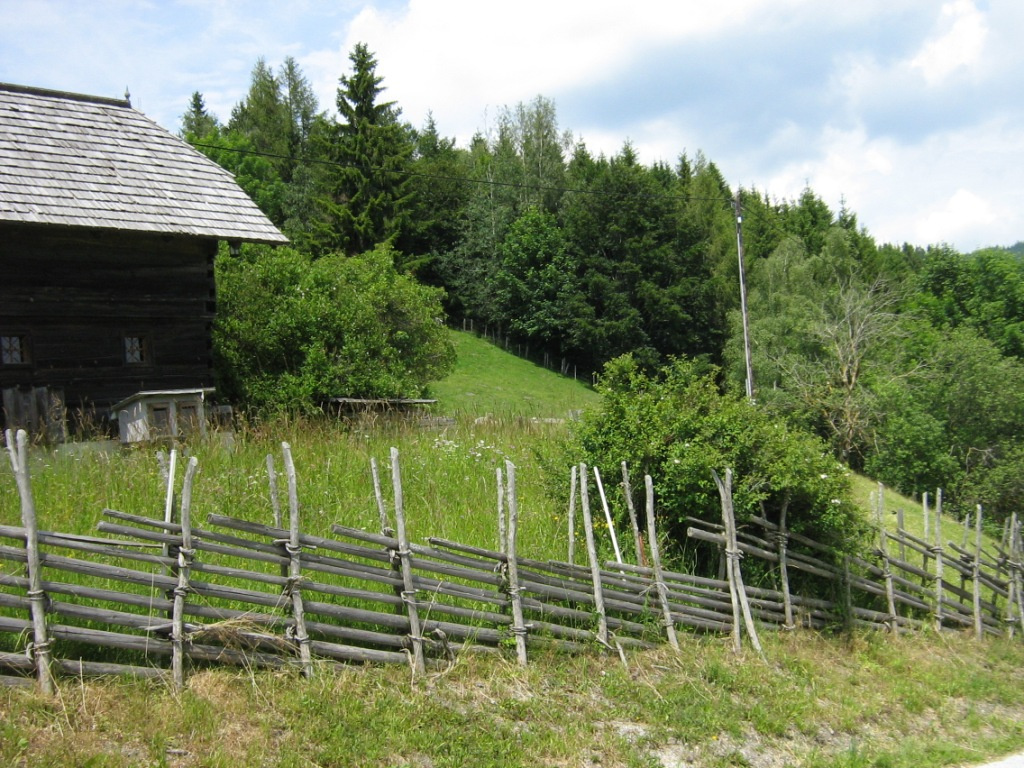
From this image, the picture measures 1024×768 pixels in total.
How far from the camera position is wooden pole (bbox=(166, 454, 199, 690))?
5.45 metres

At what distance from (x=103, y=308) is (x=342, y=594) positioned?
969 cm

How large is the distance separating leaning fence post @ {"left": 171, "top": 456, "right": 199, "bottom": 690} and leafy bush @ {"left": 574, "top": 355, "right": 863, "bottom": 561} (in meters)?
4.60

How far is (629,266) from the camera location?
144ft

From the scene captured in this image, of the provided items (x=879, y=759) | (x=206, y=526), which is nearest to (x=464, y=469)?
(x=206, y=526)

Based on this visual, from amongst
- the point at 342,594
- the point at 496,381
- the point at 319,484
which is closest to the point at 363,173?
the point at 496,381

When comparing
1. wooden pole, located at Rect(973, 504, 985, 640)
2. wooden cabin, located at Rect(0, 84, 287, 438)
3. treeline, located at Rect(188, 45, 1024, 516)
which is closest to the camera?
wooden pole, located at Rect(973, 504, 985, 640)

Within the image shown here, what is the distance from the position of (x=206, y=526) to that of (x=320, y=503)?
1.15 meters

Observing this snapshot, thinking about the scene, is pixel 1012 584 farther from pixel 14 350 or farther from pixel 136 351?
pixel 14 350

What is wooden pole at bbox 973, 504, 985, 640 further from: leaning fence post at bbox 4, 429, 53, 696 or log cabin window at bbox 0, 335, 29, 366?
log cabin window at bbox 0, 335, 29, 366

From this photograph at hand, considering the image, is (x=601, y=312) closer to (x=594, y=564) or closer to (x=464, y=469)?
(x=464, y=469)

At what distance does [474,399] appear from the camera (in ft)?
111

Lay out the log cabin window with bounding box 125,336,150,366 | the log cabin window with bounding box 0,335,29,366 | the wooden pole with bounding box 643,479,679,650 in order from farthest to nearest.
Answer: the log cabin window with bounding box 125,336,150,366
the log cabin window with bounding box 0,335,29,366
the wooden pole with bounding box 643,479,679,650

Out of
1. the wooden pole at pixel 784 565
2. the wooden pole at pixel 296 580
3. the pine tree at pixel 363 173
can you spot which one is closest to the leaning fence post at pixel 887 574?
the wooden pole at pixel 784 565

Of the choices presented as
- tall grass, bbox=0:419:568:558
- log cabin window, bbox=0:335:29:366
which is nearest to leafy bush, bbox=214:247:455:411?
log cabin window, bbox=0:335:29:366
